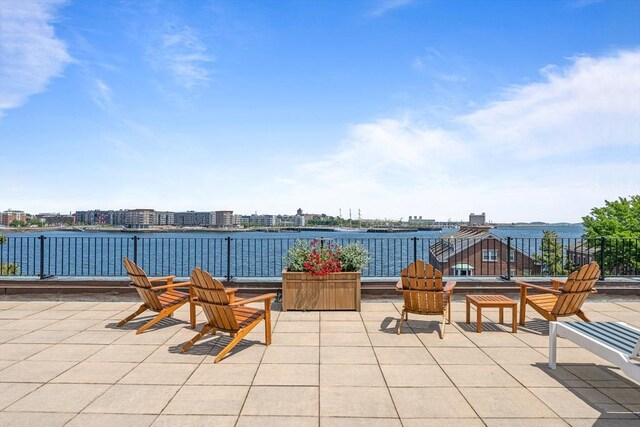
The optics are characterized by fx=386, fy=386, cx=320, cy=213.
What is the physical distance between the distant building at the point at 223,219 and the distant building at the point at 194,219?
689 millimetres

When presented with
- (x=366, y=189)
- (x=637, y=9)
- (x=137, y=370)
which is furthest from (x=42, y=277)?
(x=366, y=189)

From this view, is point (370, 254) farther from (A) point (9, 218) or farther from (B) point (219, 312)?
(A) point (9, 218)

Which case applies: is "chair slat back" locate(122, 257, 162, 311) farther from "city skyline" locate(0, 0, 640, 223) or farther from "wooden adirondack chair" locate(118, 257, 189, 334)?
"city skyline" locate(0, 0, 640, 223)

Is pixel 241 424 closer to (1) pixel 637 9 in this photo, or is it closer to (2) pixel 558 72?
(2) pixel 558 72

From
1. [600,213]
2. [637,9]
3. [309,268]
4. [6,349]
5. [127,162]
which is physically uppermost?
[637,9]

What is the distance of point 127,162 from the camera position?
27.2 metres

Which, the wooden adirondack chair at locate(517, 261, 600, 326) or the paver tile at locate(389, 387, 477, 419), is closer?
the paver tile at locate(389, 387, 477, 419)

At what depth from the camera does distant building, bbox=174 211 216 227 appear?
218 feet

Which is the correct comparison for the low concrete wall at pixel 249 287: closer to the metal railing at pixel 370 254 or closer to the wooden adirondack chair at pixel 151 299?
the metal railing at pixel 370 254

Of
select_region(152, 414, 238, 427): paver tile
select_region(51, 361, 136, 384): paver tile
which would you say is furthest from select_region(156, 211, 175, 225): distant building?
select_region(152, 414, 238, 427): paver tile

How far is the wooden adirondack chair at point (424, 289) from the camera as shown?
5.55m

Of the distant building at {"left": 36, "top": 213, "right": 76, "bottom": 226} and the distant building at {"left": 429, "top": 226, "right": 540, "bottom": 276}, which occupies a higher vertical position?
the distant building at {"left": 36, "top": 213, "right": 76, "bottom": 226}

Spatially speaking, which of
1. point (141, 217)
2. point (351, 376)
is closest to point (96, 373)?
point (351, 376)

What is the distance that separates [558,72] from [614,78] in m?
1.43
